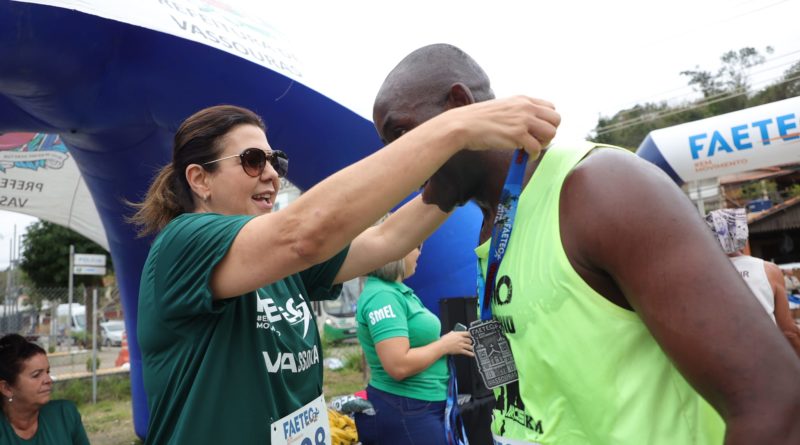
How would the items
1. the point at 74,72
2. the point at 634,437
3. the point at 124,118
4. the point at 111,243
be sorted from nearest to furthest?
the point at 634,437 → the point at 74,72 → the point at 124,118 → the point at 111,243

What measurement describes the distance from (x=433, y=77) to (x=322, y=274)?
884mm

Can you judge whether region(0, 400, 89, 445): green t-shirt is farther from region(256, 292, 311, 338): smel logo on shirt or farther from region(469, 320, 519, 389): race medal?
region(469, 320, 519, 389): race medal

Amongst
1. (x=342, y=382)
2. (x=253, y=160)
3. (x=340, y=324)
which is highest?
(x=253, y=160)

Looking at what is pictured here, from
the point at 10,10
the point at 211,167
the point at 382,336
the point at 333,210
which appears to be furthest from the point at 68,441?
the point at 333,210

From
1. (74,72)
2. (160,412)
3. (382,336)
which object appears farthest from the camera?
(74,72)

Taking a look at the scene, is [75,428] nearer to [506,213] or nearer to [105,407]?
[506,213]

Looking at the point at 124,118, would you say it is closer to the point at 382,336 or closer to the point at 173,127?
the point at 173,127

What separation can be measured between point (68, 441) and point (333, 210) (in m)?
3.19

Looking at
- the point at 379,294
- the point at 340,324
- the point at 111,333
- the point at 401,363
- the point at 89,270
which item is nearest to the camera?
the point at 401,363

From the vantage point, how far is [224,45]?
11.3 ft

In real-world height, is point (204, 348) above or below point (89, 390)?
above

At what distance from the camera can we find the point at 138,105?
3785 mm

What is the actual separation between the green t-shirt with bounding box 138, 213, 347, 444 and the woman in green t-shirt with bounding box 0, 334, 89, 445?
2329 mm

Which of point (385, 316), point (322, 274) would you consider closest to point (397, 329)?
point (385, 316)
